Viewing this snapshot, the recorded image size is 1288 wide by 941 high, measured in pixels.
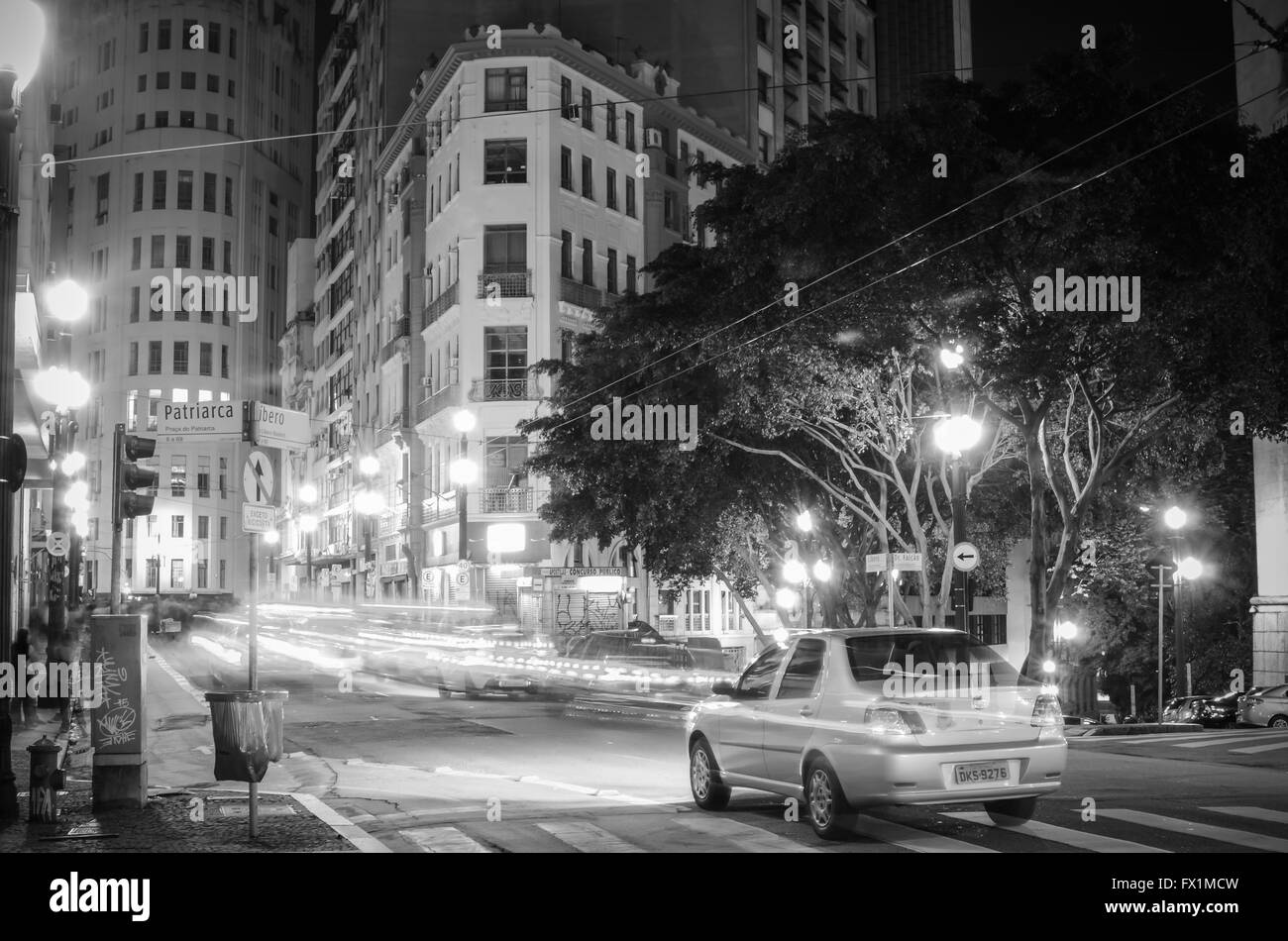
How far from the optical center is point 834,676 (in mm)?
10984

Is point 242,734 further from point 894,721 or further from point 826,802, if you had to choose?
point 894,721

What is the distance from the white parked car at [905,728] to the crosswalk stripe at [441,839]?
8.38 feet

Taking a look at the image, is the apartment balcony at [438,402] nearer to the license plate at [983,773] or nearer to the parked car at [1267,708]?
the parked car at [1267,708]

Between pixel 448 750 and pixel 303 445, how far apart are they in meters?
7.95

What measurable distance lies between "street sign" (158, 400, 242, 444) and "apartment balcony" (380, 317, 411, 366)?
153 ft

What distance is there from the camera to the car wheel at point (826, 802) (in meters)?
10.6

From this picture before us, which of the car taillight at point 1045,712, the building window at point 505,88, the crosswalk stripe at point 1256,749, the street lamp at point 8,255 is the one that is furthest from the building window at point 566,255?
the car taillight at point 1045,712

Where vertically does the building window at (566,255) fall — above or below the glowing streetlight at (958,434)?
above

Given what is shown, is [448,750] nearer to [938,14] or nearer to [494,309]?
[494,309]

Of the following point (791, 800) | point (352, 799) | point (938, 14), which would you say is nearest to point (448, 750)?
point (352, 799)

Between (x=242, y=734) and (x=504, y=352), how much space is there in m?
41.4

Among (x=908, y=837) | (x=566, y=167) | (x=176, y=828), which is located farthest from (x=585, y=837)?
(x=566, y=167)

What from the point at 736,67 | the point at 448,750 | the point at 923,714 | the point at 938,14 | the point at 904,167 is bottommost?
the point at 448,750
